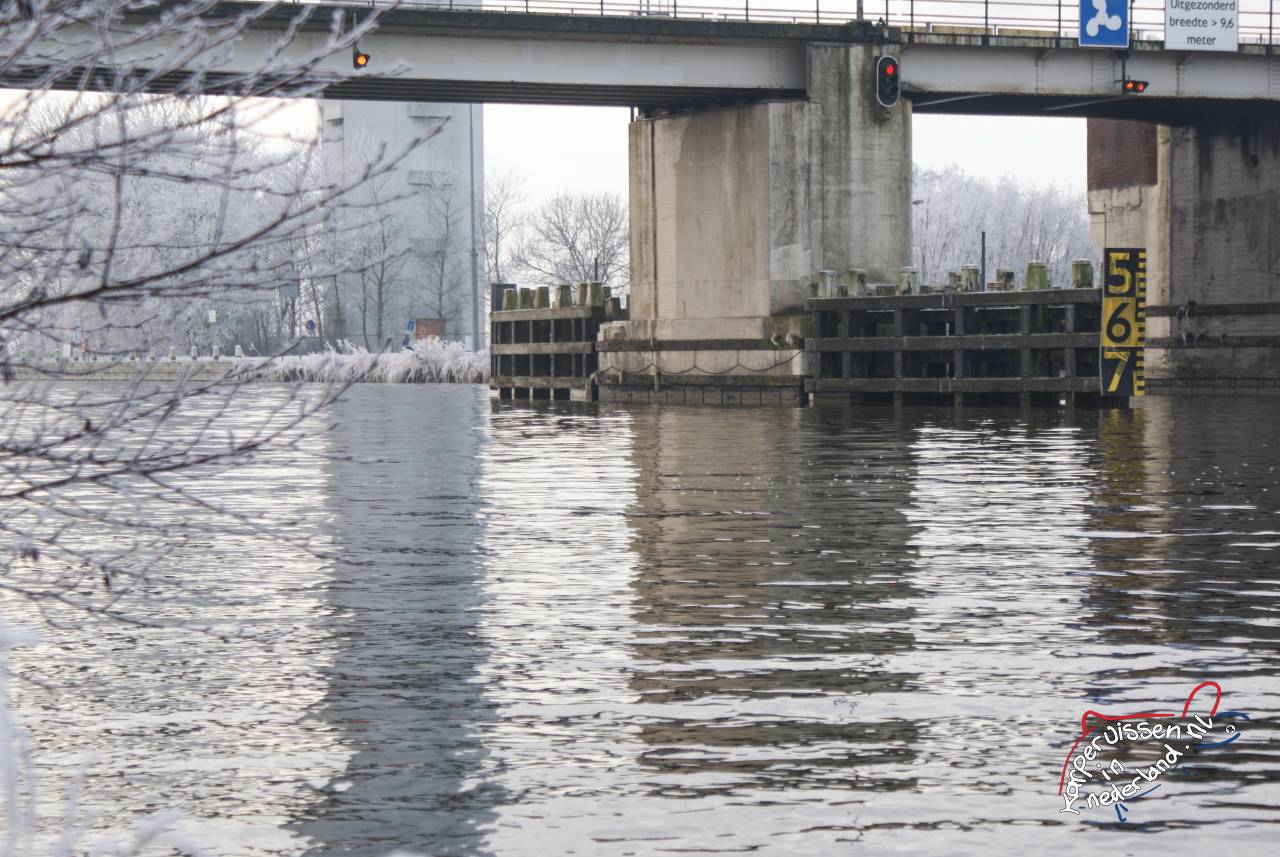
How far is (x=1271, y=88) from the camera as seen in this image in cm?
4731

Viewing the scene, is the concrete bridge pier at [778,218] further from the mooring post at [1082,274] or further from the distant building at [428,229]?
the distant building at [428,229]

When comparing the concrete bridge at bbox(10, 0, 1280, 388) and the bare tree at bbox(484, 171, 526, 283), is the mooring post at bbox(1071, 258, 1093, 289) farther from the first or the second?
the bare tree at bbox(484, 171, 526, 283)

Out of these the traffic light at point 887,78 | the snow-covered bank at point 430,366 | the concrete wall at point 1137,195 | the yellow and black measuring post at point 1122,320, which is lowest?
the snow-covered bank at point 430,366

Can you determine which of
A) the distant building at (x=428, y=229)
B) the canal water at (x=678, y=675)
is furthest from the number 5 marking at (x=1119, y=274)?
the distant building at (x=428, y=229)

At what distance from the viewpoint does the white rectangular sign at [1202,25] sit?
45.2 m

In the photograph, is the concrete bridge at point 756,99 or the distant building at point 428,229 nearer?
the concrete bridge at point 756,99

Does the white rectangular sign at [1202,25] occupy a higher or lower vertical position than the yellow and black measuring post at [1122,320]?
higher

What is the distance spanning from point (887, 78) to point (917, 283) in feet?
15.7

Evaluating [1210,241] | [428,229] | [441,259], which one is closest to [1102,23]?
[1210,241]

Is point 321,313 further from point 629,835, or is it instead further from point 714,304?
point 629,835

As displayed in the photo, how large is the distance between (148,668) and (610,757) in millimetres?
2785

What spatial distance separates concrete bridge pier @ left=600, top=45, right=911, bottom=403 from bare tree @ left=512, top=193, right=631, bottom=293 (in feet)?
217

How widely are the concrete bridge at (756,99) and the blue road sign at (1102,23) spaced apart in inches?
16.4

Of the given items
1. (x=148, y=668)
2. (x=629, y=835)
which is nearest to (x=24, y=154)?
(x=629, y=835)
